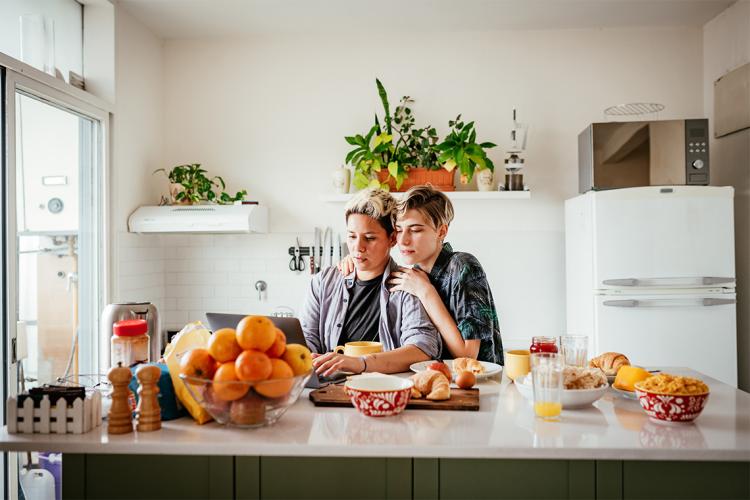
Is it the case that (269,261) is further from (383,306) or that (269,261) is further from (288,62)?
(383,306)

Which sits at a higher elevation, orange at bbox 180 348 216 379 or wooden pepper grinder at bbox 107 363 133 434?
orange at bbox 180 348 216 379

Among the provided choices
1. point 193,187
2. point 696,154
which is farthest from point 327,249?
point 696,154

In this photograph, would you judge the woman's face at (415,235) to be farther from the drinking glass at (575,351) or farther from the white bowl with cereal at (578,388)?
the white bowl with cereal at (578,388)

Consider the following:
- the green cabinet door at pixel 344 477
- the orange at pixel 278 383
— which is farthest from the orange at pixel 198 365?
the green cabinet door at pixel 344 477

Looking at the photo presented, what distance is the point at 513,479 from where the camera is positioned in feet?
4.67

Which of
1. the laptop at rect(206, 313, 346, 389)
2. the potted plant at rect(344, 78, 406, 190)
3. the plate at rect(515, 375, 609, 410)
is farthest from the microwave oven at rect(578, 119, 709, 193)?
the laptop at rect(206, 313, 346, 389)

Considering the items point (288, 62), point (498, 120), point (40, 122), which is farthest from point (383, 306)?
point (288, 62)

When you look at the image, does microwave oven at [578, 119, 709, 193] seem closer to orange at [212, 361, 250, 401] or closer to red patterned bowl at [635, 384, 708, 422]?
red patterned bowl at [635, 384, 708, 422]

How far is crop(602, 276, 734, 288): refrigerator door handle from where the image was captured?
358 cm

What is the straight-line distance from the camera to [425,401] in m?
1.69

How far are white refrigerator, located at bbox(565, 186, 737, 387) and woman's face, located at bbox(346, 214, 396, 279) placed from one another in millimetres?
1697

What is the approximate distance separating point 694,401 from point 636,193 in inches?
90.7

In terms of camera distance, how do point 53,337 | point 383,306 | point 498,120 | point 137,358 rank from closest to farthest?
1. point 137,358
2. point 383,306
3. point 53,337
4. point 498,120

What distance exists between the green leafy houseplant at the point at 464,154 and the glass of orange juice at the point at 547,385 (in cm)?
260
